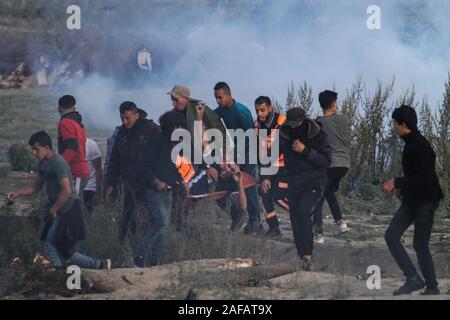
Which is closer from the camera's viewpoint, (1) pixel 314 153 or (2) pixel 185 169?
(1) pixel 314 153

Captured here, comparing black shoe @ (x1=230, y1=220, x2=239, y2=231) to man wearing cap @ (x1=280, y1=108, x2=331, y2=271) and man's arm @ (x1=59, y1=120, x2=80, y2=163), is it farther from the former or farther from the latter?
man's arm @ (x1=59, y1=120, x2=80, y2=163)

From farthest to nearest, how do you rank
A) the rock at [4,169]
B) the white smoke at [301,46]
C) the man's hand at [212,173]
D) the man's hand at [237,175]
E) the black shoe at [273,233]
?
the rock at [4,169]
the white smoke at [301,46]
the black shoe at [273,233]
the man's hand at [237,175]
the man's hand at [212,173]

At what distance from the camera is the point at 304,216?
9.77 m

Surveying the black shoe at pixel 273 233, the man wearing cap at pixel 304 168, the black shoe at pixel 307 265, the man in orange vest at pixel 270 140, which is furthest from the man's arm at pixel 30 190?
the black shoe at pixel 273 233

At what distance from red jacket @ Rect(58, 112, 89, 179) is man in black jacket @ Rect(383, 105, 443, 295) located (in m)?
3.28

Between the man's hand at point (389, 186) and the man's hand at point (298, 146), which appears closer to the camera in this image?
the man's hand at point (389, 186)

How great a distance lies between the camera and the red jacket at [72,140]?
10.4 meters

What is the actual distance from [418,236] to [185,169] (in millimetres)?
3048

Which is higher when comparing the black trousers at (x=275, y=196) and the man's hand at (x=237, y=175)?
the man's hand at (x=237, y=175)

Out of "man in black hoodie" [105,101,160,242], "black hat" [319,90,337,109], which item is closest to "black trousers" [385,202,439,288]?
"black hat" [319,90,337,109]

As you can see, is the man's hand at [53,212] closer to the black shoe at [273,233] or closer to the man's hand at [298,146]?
the man's hand at [298,146]

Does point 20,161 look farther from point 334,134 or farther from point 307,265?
point 307,265

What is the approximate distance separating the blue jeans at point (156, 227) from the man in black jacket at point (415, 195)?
2111mm

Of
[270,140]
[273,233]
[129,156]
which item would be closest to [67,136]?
[129,156]
